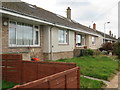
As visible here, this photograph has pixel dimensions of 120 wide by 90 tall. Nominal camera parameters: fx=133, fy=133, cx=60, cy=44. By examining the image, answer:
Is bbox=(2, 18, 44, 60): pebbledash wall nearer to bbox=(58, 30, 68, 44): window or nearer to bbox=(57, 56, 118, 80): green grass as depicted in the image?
bbox=(58, 30, 68, 44): window

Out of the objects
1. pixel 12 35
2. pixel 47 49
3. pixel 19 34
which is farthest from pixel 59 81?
pixel 47 49

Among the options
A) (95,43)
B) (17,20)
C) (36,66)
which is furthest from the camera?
(95,43)

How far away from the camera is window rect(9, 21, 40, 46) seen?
358 inches

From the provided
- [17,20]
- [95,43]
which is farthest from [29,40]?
[95,43]

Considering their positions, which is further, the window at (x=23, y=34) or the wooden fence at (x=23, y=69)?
the window at (x=23, y=34)

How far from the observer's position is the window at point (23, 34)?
9.10 meters

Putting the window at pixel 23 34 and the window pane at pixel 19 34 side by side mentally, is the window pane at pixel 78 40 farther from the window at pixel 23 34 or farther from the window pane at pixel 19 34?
the window pane at pixel 19 34

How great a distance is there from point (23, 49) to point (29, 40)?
1.14 metres

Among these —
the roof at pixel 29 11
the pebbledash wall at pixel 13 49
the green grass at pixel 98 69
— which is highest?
the roof at pixel 29 11

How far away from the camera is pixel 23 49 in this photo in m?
9.77

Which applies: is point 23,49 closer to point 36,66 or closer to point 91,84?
point 36,66

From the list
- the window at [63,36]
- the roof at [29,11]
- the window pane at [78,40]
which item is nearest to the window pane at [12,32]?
the roof at [29,11]

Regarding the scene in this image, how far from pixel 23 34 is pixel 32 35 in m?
1.05

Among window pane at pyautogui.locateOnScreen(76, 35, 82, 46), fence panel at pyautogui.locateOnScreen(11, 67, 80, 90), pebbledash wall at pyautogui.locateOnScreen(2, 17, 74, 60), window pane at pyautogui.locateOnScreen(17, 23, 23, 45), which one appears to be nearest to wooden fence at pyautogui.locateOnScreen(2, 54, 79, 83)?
fence panel at pyautogui.locateOnScreen(11, 67, 80, 90)
